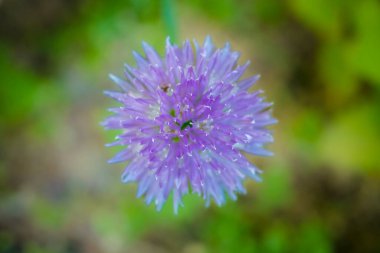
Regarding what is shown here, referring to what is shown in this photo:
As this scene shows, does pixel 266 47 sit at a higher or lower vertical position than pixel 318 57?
higher

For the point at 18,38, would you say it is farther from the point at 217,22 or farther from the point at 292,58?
the point at 292,58

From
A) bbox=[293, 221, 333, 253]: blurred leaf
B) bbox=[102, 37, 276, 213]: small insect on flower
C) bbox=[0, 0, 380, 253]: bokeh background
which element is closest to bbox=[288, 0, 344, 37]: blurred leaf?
bbox=[0, 0, 380, 253]: bokeh background

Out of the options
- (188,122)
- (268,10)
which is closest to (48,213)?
(188,122)

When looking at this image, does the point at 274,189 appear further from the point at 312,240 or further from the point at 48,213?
the point at 48,213

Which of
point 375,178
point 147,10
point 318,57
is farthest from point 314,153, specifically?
point 147,10

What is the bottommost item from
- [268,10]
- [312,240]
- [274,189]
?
[312,240]

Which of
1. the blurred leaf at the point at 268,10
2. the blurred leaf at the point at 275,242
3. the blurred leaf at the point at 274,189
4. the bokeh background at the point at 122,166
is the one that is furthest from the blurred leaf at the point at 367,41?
the blurred leaf at the point at 275,242
